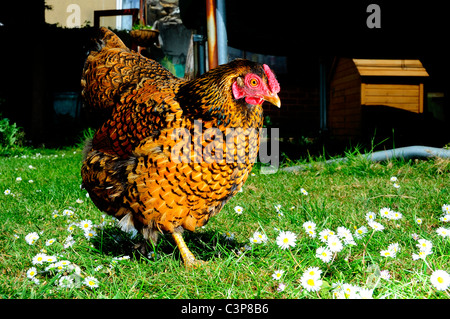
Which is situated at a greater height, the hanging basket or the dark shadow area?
the hanging basket

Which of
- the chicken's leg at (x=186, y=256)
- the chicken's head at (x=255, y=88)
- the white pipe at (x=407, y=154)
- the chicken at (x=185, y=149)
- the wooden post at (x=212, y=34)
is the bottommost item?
the chicken's leg at (x=186, y=256)

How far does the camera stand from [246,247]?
5.38 ft

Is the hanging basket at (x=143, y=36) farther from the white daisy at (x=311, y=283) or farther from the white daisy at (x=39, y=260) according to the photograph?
the white daisy at (x=311, y=283)

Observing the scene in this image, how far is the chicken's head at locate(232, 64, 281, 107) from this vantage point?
1.38m

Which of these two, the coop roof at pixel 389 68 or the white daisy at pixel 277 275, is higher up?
the coop roof at pixel 389 68

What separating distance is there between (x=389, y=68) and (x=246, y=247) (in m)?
6.12

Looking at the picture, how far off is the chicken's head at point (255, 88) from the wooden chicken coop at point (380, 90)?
560 centimetres

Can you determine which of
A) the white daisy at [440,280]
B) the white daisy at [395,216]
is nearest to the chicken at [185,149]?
the white daisy at [440,280]

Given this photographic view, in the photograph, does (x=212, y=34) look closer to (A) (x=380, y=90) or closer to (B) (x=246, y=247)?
(B) (x=246, y=247)

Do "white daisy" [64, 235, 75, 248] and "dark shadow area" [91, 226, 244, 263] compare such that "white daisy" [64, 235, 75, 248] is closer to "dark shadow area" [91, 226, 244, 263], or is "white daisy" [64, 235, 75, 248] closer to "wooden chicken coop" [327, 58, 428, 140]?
"dark shadow area" [91, 226, 244, 263]

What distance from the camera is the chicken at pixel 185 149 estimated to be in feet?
4.51

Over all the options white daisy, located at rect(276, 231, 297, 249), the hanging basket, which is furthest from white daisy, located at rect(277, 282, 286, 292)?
the hanging basket

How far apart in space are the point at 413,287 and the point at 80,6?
958cm
